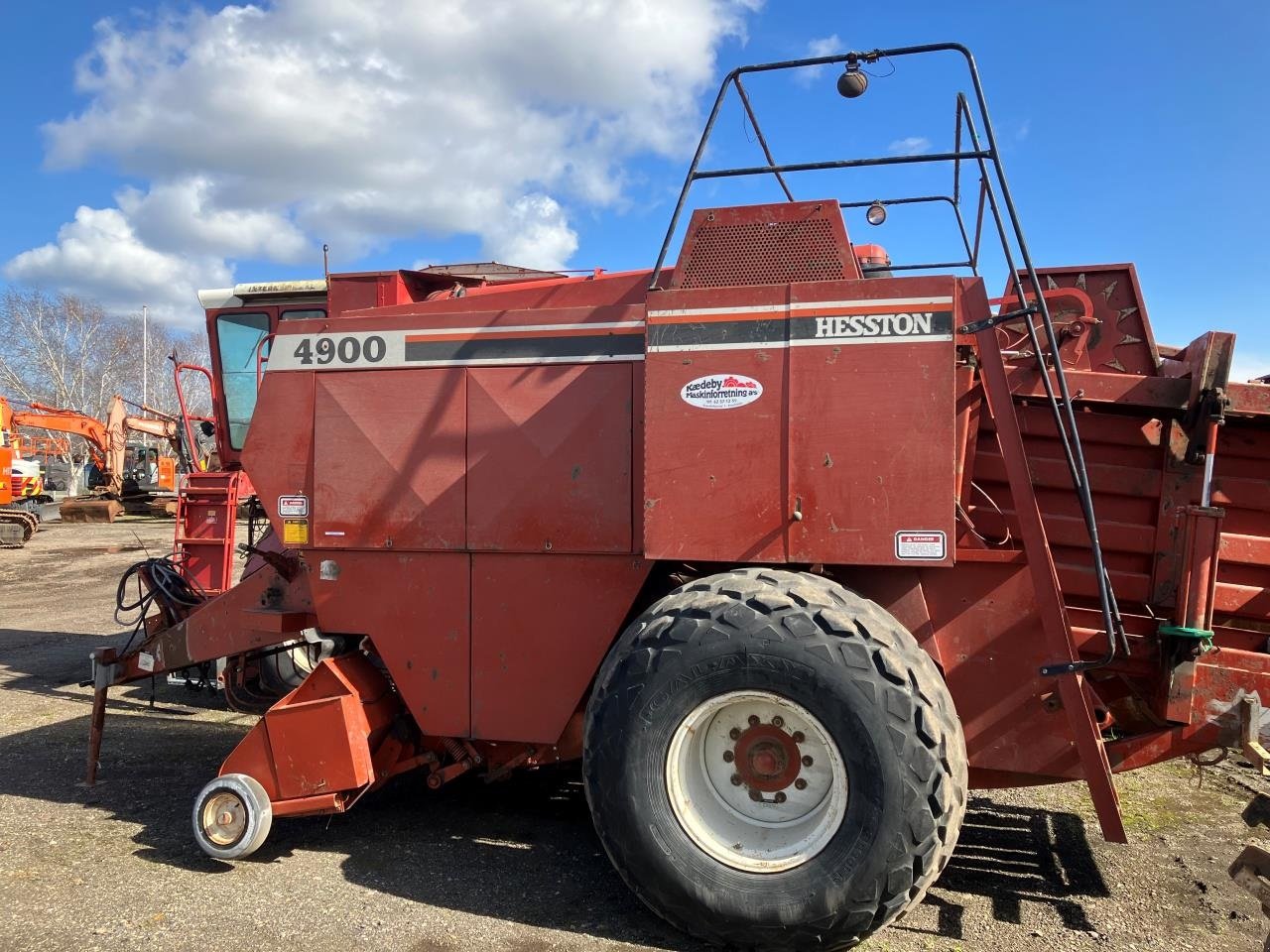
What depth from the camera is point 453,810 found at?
15.9 feet

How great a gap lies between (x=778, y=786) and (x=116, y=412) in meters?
25.1

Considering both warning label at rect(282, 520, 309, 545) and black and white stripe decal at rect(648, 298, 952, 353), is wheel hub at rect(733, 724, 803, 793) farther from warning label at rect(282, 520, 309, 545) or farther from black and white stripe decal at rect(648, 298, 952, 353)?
warning label at rect(282, 520, 309, 545)

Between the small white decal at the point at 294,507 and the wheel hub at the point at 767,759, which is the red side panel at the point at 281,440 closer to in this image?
the small white decal at the point at 294,507

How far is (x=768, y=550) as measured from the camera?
3.51 meters

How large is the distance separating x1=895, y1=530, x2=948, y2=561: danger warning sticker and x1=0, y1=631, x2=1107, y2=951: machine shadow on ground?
4.72 feet

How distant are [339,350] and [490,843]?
95.5 inches

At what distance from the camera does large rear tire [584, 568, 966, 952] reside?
310 cm

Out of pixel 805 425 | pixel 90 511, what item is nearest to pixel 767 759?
pixel 805 425

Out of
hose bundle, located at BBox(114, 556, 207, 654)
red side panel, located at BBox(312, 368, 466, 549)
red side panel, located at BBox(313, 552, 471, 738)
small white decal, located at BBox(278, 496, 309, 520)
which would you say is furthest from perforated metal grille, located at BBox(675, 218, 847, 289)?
hose bundle, located at BBox(114, 556, 207, 654)

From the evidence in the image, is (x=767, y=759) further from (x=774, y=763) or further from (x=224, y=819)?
(x=224, y=819)

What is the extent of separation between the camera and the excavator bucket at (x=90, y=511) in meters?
24.8

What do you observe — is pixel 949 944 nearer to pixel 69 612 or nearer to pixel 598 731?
pixel 598 731

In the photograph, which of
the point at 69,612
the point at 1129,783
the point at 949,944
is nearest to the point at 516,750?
the point at 949,944

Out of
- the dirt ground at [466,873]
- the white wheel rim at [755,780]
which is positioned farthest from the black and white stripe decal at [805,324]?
the dirt ground at [466,873]
